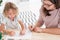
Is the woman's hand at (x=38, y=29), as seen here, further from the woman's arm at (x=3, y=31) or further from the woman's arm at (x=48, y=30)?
the woman's arm at (x=3, y=31)

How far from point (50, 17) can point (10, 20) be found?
1.02 ft

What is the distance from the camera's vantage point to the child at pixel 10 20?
1162 millimetres

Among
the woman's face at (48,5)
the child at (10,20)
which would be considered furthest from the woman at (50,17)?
the child at (10,20)

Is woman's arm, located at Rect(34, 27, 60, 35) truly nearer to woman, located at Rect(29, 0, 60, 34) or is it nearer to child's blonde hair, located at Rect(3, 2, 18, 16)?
woman, located at Rect(29, 0, 60, 34)

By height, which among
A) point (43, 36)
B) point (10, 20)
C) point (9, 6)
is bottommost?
point (43, 36)

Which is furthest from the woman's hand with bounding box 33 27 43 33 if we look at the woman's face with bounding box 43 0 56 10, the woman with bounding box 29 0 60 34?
the woman's face with bounding box 43 0 56 10

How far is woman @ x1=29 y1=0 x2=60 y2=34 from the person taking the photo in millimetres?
1106

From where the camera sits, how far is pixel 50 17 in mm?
1116

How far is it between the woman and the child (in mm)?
Result: 137

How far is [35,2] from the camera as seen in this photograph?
1.14 m

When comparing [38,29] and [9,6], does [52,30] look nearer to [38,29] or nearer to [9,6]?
[38,29]

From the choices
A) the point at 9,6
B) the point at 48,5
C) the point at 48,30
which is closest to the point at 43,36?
the point at 48,30

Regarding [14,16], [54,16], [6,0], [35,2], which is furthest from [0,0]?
[54,16]

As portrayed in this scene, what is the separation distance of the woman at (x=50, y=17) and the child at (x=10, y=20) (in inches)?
5.4
